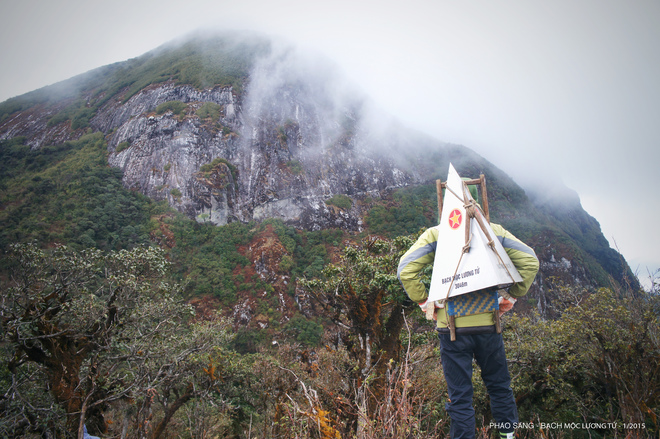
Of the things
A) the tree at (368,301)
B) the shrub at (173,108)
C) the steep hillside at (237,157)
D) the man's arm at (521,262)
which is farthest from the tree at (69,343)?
the shrub at (173,108)

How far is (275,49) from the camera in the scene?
9094cm

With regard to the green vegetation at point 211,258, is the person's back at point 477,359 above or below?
above

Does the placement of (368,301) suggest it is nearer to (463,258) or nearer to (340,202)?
(463,258)

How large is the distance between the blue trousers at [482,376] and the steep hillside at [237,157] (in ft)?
147

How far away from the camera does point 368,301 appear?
265 inches

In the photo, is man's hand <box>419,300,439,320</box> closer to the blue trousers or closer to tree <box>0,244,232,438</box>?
the blue trousers

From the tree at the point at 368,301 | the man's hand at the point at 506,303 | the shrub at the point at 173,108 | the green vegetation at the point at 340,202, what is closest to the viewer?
the man's hand at the point at 506,303

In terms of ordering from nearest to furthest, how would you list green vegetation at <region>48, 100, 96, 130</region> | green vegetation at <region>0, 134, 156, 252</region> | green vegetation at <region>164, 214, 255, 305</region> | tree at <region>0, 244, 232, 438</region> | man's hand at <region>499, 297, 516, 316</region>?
man's hand at <region>499, 297, 516, 316</region>
tree at <region>0, 244, 232, 438</region>
green vegetation at <region>0, 134, 156, 252</region>
green vegetation at <region>164, 214, 255, 305</region>
green vegetation at <region>48, 100, 96, 130</region>

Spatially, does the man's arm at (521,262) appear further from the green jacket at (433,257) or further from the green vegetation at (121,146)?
the green vegetation at (121,146)

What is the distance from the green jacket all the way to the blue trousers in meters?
0.14

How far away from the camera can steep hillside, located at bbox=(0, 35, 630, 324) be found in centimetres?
5031

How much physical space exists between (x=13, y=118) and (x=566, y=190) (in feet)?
561

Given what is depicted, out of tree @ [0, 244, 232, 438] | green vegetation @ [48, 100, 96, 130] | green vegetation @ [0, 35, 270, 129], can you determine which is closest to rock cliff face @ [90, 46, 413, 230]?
green vegetation @ [48, 100, 96, 130]

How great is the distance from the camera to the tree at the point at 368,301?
6230 mm
